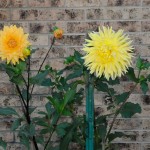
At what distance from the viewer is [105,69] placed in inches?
55.7

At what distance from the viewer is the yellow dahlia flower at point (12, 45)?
4.99 feet

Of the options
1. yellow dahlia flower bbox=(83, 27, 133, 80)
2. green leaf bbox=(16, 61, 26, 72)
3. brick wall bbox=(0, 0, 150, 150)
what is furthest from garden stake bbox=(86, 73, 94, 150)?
brick wall bbox=(0, 0, 150, 150)

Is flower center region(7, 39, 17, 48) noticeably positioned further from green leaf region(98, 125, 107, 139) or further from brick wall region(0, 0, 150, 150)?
brick wall region(0, 0, 150, 150)

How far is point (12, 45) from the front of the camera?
1529 millimetres

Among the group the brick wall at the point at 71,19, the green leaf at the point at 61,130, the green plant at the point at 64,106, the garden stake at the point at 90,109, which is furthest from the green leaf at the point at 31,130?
the brick wall at the point at 71,19

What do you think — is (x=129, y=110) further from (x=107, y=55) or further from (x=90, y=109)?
(x=107, y=55)

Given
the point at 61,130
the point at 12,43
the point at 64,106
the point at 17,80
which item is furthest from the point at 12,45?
the point at 61,130

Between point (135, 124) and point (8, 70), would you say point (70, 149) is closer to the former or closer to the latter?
point (135, 124)

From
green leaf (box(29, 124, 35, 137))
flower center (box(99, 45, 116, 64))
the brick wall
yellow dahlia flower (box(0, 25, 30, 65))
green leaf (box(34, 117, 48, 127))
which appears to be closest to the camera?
flower center (box(99, 45, 116, 64))

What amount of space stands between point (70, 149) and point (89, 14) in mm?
829

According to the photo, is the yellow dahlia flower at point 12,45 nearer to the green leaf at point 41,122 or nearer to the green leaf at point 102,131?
the green leaf at point 41,122

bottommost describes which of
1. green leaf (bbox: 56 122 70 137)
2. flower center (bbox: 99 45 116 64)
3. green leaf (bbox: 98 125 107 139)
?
green leaf (bbox: 98 125 107 139)

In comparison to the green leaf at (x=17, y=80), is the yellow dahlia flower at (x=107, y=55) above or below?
above

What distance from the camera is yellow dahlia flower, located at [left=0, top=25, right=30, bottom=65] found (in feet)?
4.99
